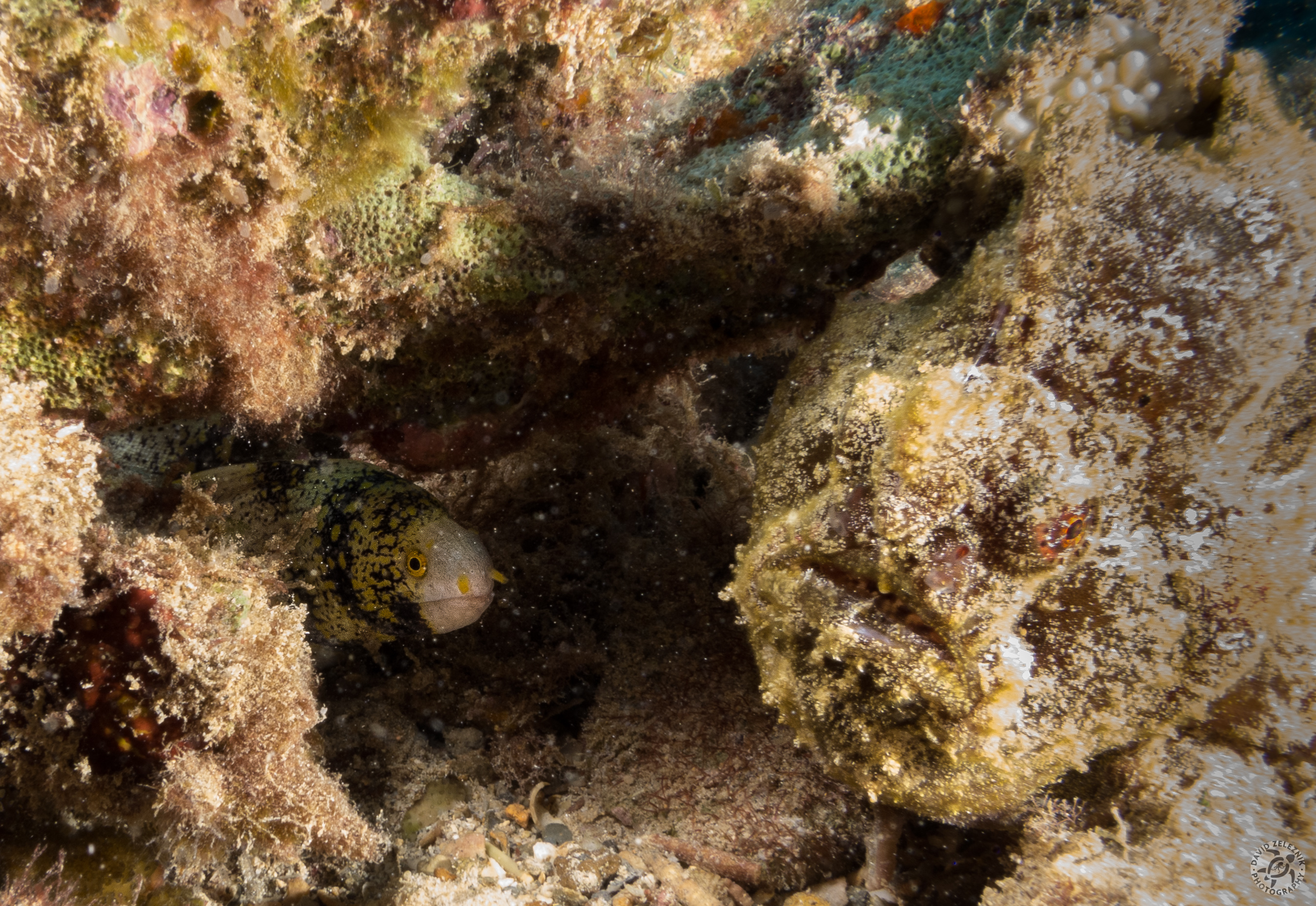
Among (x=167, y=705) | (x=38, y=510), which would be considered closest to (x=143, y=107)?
(x=38, y=510)

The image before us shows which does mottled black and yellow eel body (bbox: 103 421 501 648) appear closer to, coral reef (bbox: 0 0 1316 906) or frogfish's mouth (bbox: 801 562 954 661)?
coral reef (bbox: 0 0 1316 906)

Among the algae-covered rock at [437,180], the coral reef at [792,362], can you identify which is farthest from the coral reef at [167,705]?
the algae-covered rock at [437,180]

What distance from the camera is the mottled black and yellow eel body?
3.24 meters

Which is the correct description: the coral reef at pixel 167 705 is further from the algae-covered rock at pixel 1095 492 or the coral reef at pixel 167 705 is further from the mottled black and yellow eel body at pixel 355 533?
the algae-covered rock at pixel 1095 492

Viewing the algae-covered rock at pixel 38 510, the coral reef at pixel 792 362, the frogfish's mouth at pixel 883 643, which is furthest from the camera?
the frogfish's mouth at pixel 883 643

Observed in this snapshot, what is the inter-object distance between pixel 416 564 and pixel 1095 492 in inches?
116

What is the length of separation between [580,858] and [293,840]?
136 cm

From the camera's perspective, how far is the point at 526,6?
2.07 meters

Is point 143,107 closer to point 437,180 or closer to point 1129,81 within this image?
point 437,180

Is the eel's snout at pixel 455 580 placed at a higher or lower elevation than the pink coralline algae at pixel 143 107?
lower

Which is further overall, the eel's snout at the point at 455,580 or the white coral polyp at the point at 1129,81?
the eel's snout at the point at 455,580

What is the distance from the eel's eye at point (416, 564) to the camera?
10.6 ft

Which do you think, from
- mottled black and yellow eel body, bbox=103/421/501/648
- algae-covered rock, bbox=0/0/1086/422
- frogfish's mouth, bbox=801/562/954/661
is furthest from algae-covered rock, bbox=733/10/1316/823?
mottled black and yellow eel body, bbox=103/421/501/648

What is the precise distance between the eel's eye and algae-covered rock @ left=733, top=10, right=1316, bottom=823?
2014 millimetres
